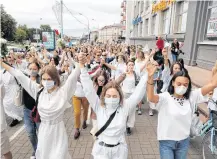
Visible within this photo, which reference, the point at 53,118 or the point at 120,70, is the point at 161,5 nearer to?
the point at 120,70

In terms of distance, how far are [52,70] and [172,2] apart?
47.7 ft

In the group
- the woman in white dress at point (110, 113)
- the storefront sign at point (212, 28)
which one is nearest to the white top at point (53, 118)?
the woman in white dress at point (110, 113)

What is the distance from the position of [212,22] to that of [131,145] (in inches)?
314

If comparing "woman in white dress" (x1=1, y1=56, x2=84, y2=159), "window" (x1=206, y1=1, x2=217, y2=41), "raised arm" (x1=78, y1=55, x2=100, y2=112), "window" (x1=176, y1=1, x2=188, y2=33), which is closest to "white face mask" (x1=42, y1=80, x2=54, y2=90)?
"woman in white dress" (x1=1, y1=56, x2=84, y2=159)

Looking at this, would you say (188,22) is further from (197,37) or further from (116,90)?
(116,90)

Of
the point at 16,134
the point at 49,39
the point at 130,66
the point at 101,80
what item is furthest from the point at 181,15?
the point at 16,134

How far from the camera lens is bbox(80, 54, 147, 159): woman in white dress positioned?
7.57 feet

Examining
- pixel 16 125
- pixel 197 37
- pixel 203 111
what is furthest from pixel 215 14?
pixel 16 125

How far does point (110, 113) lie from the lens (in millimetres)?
2396

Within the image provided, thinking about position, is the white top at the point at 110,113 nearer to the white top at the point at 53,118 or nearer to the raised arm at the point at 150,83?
the raised arm at the point at 150,83

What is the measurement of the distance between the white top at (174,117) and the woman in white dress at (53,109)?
1.24 metres

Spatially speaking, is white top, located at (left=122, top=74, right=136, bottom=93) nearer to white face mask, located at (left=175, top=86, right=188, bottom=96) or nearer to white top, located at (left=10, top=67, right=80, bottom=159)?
white top, located at (left=10, top=67, right=80, bottom=159)

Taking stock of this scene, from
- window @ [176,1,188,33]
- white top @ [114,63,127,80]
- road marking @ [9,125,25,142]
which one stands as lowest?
road marking @ [9,125,25,142]

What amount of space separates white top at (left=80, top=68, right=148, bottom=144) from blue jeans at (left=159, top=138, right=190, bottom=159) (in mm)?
538
